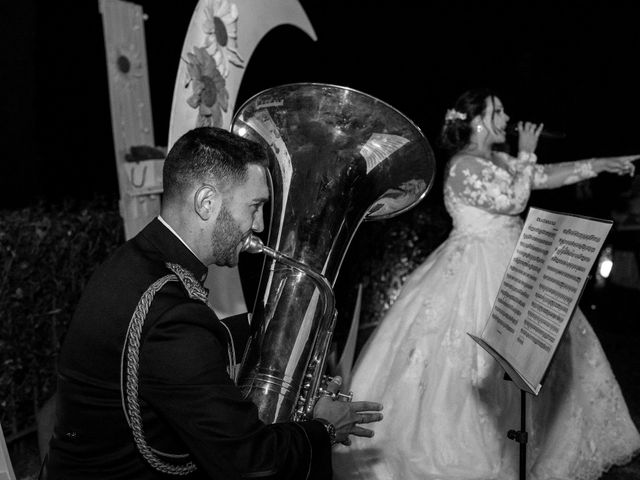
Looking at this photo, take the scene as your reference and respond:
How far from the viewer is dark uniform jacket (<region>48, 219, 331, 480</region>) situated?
1.40 m

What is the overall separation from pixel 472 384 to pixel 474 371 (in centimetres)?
6

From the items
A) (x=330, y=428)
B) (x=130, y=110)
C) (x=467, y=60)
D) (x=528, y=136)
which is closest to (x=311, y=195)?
(x=330, y=428)

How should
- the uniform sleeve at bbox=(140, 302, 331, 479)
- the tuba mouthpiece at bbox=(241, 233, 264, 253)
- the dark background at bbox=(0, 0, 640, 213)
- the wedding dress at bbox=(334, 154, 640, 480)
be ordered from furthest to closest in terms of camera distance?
the dark background at bbox=(0, 0, 640, 213) < the wedding dress at bbox=(334, 154, 640, 480) < the tuba mouthpiece at bbox=(241, 233, 264, 253) < the uniform sleeve at bbox=(140, 302, 331, 479)

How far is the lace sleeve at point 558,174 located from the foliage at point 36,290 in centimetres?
229

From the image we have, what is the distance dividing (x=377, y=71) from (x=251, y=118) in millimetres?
5669

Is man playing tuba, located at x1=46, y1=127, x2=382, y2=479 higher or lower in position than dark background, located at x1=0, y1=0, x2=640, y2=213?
lower

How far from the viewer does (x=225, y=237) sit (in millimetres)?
1611

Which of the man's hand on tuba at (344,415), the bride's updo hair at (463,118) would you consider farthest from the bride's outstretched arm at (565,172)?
the man's hand on tuba at (344,415)

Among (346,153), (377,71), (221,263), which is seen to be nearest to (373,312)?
(377,71)

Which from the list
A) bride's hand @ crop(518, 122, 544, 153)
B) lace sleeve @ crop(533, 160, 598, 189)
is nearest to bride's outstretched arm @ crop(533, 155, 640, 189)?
lace sleeve @ crop(533, 160, 598, 189)

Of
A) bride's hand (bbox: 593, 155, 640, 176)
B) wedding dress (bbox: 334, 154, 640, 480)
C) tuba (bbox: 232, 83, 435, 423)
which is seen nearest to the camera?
tuba (bbox: 232, 83, 435, 423)

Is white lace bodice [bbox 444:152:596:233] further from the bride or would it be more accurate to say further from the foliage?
the foliage

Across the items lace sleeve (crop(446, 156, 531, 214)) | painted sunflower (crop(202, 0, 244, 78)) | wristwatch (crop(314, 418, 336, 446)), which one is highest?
painted sunflower (crop(202, 0, 244, 78))

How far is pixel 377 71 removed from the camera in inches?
305
